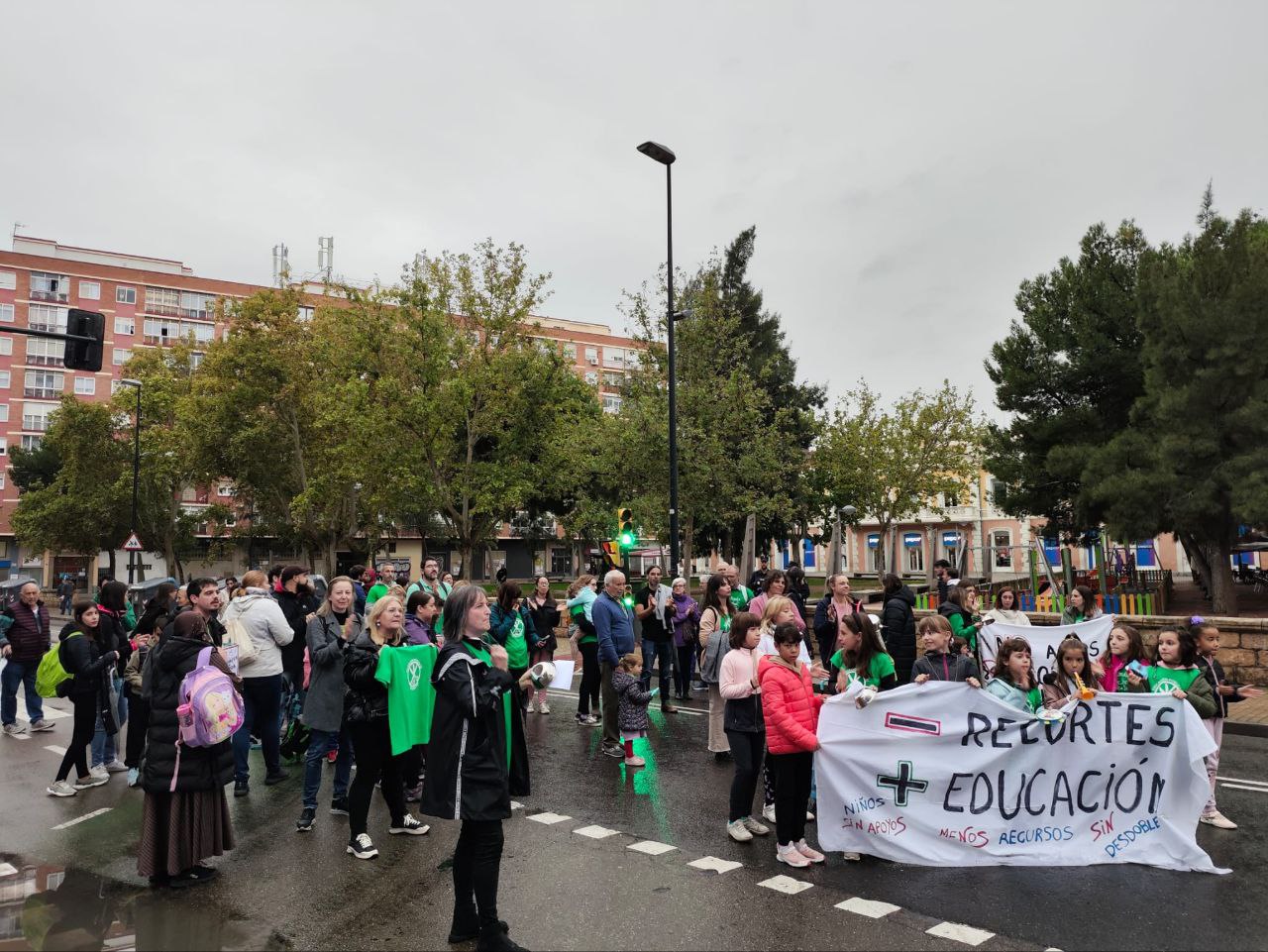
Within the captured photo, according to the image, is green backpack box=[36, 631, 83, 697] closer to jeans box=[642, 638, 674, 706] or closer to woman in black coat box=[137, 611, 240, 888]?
woman in black coat box=[137, 611, 240, 888]

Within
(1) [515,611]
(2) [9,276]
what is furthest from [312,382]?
(2) [9,276]

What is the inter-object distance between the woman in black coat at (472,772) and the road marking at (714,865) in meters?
1.64

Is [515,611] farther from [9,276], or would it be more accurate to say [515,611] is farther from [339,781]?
[9,276]

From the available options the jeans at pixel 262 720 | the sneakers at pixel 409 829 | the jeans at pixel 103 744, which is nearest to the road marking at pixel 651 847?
the sneakers at pixel 409 829

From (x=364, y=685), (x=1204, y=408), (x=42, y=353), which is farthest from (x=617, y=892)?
(x=42, y=353)

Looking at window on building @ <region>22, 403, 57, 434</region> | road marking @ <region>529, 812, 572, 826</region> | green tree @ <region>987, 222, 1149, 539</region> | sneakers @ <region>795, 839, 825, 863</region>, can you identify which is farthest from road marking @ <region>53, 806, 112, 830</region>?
window on building @ <region>22, 403, 57, 434</region>

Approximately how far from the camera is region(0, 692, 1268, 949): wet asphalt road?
4.72 meters

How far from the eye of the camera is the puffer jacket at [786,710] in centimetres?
576

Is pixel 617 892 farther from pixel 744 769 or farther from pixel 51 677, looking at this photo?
pixel 51 677

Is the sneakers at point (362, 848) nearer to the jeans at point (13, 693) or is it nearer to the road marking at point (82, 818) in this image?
the road marking at point (82, 818)

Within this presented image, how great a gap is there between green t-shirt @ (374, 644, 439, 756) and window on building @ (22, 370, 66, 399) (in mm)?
69644

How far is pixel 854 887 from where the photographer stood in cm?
543

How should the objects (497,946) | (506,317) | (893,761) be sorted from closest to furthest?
(497,946)
(893,761)
(506,317)

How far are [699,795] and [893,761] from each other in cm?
208
